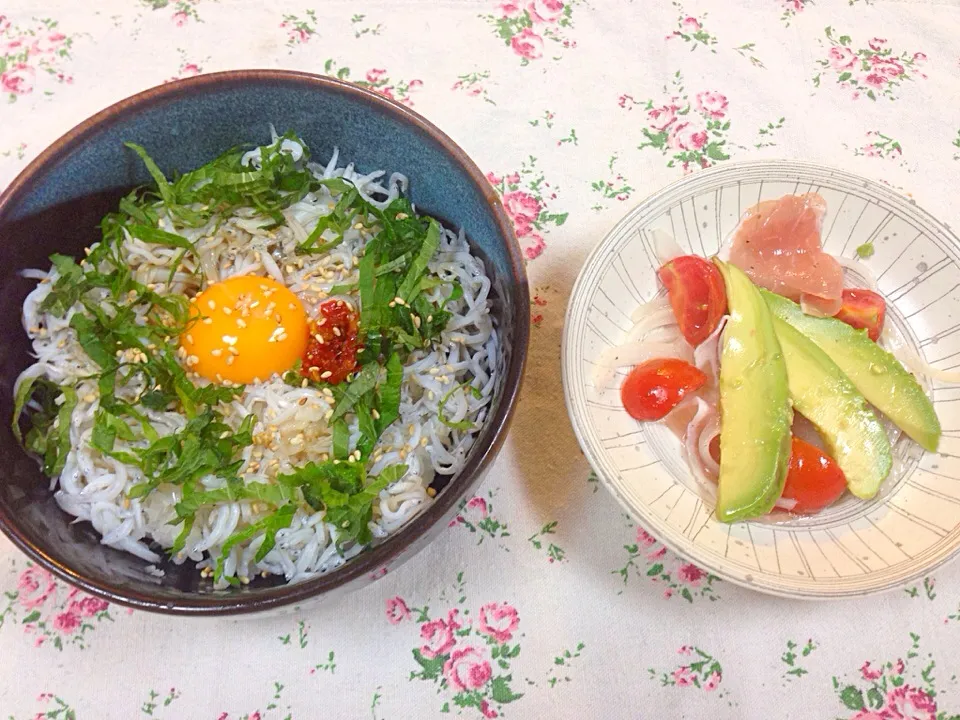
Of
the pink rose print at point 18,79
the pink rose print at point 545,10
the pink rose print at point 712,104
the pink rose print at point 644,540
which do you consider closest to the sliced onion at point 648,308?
the pink rose print at point 644,540

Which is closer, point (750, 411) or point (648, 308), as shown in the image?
point (750, 411)

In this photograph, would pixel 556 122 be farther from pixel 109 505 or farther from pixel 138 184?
pixel 109 505

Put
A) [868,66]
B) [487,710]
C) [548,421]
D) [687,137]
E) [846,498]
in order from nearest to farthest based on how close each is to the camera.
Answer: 1. [487,710]
2. [846,498]
3. [548,421]
4. [687,137]
5. [868,66]

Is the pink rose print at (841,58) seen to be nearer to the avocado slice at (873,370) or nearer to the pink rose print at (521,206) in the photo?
the avocado slice at (873,370)

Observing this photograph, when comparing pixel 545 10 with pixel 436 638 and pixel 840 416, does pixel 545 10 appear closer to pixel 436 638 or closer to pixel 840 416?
pixel 840 416

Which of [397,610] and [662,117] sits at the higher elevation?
[662,117]

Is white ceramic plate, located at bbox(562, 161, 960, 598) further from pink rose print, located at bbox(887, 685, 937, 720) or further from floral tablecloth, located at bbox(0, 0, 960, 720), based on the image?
pink rose print, located at bbox(887, 685, 937, 720)

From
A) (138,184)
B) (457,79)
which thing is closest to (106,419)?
(138,184)

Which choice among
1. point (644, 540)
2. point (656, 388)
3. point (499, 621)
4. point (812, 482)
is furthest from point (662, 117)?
point (499, 621)
